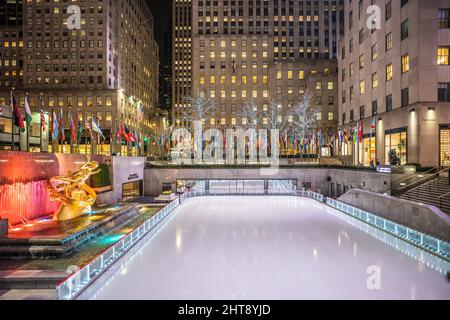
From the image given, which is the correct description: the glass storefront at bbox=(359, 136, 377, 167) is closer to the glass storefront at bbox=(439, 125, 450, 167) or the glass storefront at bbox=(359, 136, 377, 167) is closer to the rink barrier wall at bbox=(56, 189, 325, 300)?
the glass storefront at bbox=(439, 125, 450, 167)

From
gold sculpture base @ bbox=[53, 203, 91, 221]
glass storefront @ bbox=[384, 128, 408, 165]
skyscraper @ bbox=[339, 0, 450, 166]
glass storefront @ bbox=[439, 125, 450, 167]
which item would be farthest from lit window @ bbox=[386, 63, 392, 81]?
gold sculpture base @ bbox=[53, 203, 91, 221]

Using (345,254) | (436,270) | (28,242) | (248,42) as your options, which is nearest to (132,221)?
(28,242)

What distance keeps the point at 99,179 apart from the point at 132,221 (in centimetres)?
867

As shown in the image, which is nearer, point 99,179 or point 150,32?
point 99,179

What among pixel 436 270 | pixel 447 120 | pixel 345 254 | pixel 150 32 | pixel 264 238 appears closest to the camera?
pixel 436 270

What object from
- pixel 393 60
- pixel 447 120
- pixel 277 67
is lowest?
pixel 447 120

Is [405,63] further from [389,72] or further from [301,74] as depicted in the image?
[301,74]

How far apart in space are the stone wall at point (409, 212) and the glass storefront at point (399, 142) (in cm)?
973

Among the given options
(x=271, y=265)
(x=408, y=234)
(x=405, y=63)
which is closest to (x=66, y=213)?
(x=271, y=265)

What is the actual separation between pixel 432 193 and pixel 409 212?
175 inches

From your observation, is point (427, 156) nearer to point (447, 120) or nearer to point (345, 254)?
point (447, 120)

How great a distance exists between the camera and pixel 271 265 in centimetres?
1256

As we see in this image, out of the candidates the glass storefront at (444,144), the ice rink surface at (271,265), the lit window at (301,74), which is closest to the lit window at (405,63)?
the glass storefront at (444,144)

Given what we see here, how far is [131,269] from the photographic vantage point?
474 inches
